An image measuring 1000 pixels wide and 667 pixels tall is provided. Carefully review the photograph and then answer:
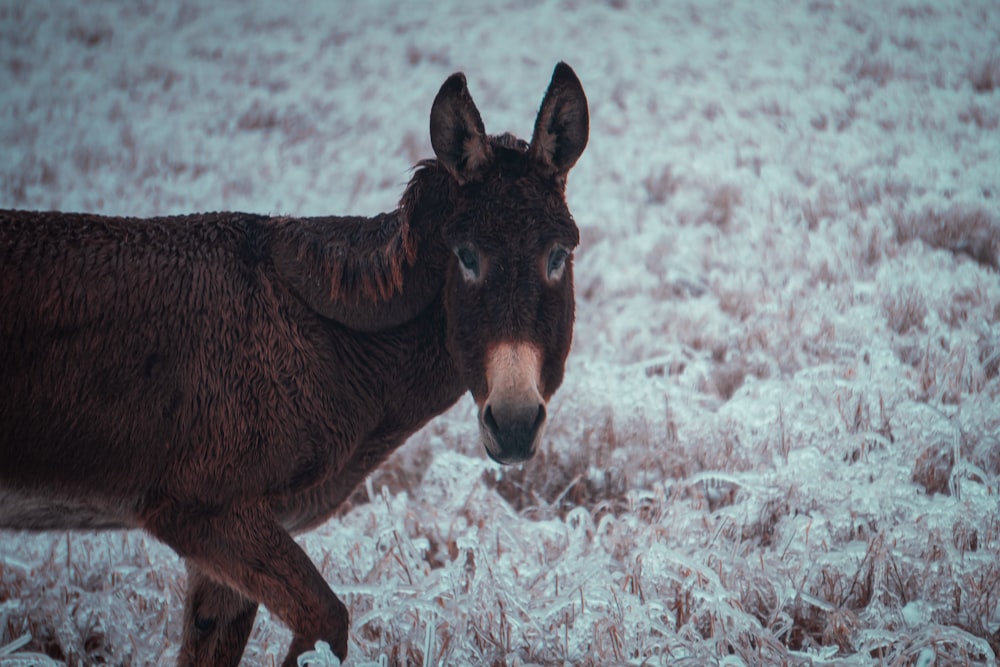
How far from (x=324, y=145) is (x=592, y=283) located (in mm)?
3647

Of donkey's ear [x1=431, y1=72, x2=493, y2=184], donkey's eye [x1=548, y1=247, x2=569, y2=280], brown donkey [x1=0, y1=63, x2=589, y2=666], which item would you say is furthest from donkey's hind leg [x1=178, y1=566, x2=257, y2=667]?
donkey's ear [x1=431, y1=72, x2=493, y2=184]

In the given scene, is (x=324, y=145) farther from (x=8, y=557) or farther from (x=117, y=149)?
(x=8, y=557)

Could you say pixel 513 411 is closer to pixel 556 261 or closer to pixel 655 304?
pixel 556 261

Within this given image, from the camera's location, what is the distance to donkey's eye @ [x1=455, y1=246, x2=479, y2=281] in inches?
114

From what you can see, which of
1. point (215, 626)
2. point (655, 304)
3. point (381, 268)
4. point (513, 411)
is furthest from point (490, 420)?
point (655, 304)

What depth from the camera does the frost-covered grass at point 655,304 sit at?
339cm

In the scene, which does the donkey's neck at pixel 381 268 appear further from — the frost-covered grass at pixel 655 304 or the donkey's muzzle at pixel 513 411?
the donkey's muzzle at pixel 513 411

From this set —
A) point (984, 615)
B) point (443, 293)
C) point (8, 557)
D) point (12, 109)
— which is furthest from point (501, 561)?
point (12, 109)

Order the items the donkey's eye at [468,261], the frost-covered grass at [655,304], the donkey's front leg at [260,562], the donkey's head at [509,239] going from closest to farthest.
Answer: the donkey's front leg at [260,562], the donkey's head at [509,239], the donkey's eye at [468,261], the frost-covered grass at [655,304]

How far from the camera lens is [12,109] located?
9414mm

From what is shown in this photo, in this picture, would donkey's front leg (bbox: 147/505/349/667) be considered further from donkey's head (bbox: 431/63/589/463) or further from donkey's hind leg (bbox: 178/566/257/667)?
donkey's head (bbox: 431/63/589/463)

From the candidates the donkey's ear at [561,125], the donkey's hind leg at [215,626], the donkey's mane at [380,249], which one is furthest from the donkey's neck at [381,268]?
the donkey's hind leg at [215,626]

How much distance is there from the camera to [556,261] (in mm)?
2980

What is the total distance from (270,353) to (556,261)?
1.01 metres
